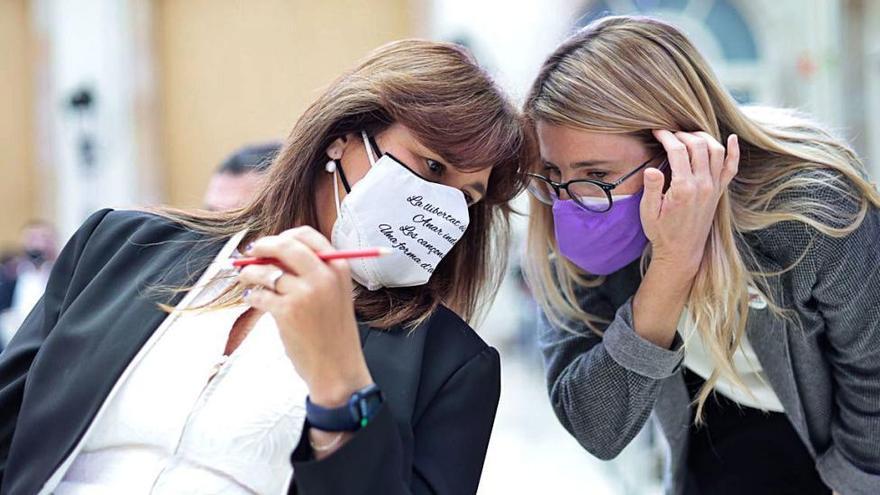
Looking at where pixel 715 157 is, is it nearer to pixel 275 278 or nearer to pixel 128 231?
pixel 275 278

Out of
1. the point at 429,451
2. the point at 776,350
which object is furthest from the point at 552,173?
the point at 429,451

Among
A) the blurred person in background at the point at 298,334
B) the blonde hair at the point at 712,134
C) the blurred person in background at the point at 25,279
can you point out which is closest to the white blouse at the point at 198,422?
the blurred person in background at the point at 298,334

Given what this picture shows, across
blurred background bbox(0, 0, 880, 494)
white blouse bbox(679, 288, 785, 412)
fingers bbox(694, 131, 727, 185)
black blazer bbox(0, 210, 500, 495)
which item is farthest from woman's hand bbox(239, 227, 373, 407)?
blurred background bbox(0, 0, 880, 494)

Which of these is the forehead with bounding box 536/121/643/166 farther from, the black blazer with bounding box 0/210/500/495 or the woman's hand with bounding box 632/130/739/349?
the black blazer with bounding box 0/210/500/495

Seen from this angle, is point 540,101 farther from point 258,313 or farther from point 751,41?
point 751,41

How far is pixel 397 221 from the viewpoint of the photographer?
1.57m

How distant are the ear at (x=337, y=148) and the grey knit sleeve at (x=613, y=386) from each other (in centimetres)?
62

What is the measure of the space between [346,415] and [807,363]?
108cm

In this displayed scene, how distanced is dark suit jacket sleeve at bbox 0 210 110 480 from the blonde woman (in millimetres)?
885

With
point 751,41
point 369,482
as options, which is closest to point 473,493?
point 369,482

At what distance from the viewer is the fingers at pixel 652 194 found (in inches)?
66.4

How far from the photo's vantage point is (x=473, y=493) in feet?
4.73

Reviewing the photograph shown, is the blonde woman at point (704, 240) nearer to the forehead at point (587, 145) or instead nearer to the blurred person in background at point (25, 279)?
the forehead at point (587, 145)

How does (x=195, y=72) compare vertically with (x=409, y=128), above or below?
below
